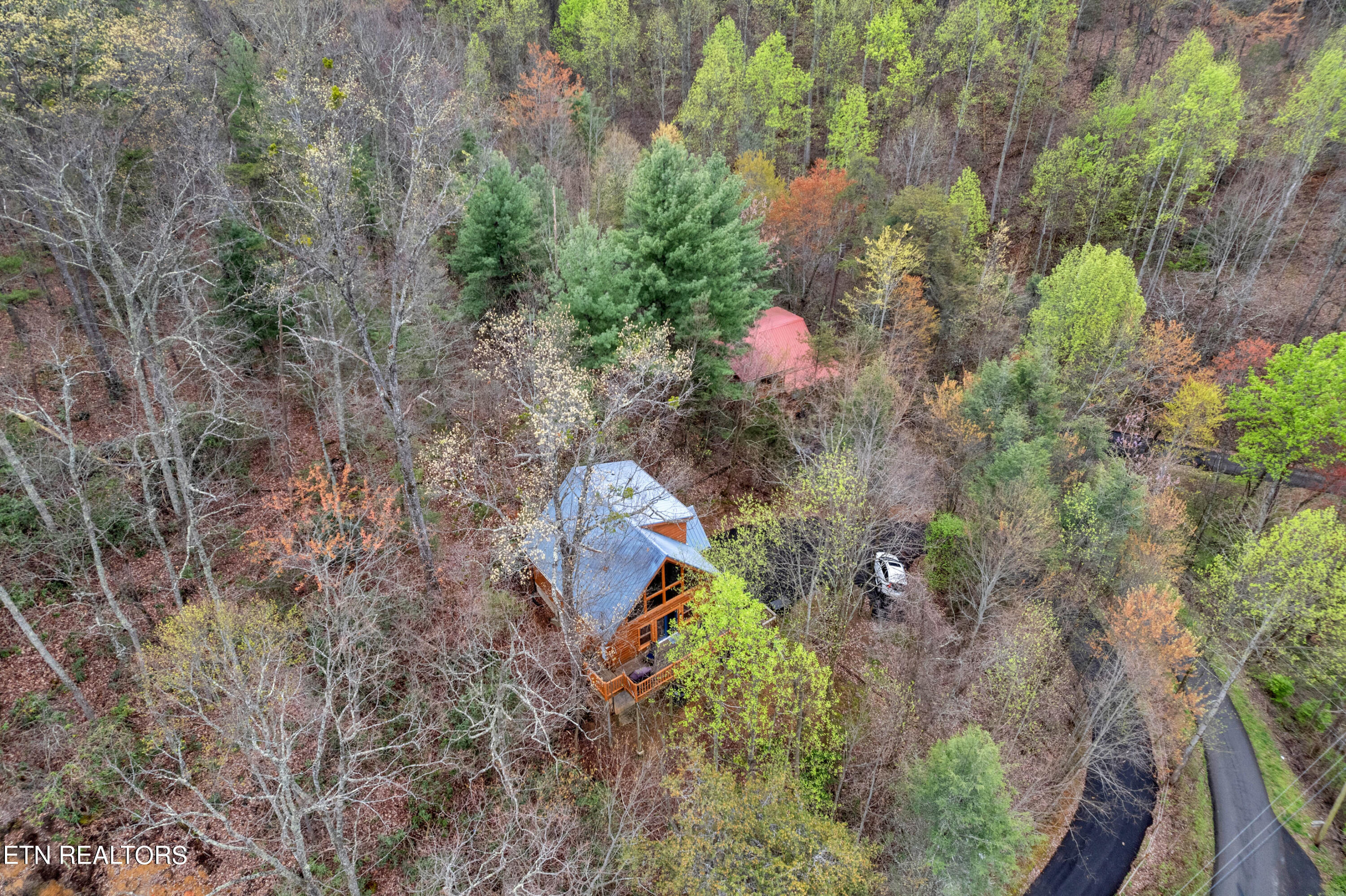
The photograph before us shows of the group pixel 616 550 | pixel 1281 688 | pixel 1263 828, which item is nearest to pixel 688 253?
pixel 616 550

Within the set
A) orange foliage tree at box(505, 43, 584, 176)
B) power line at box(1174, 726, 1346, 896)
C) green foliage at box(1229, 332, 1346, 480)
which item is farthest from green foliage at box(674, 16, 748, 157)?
power line at box(1174, 726, 1346, 896)

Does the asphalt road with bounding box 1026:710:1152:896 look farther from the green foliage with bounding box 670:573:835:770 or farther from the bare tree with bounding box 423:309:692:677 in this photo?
the bare tree with bounding box 423:309:692:677

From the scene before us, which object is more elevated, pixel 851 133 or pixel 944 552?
pixel 851 133

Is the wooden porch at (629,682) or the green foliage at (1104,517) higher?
the green foliage at (1104,517)

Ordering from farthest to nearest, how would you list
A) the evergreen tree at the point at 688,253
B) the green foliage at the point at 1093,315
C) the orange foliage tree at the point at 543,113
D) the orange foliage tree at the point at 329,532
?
the orange foliage tree at the point at 543,113, the green foliage at the point at 1093,315, the evergreen tree at the point at 688,253, the orange foliage tree at the point at 329,532

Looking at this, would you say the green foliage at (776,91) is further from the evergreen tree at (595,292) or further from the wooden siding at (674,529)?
the wooden siding at (674,529)

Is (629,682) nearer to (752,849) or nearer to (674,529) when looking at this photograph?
(674,529)

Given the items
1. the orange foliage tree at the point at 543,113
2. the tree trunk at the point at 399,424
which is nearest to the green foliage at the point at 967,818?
the tree trunk at the point at 399,424
